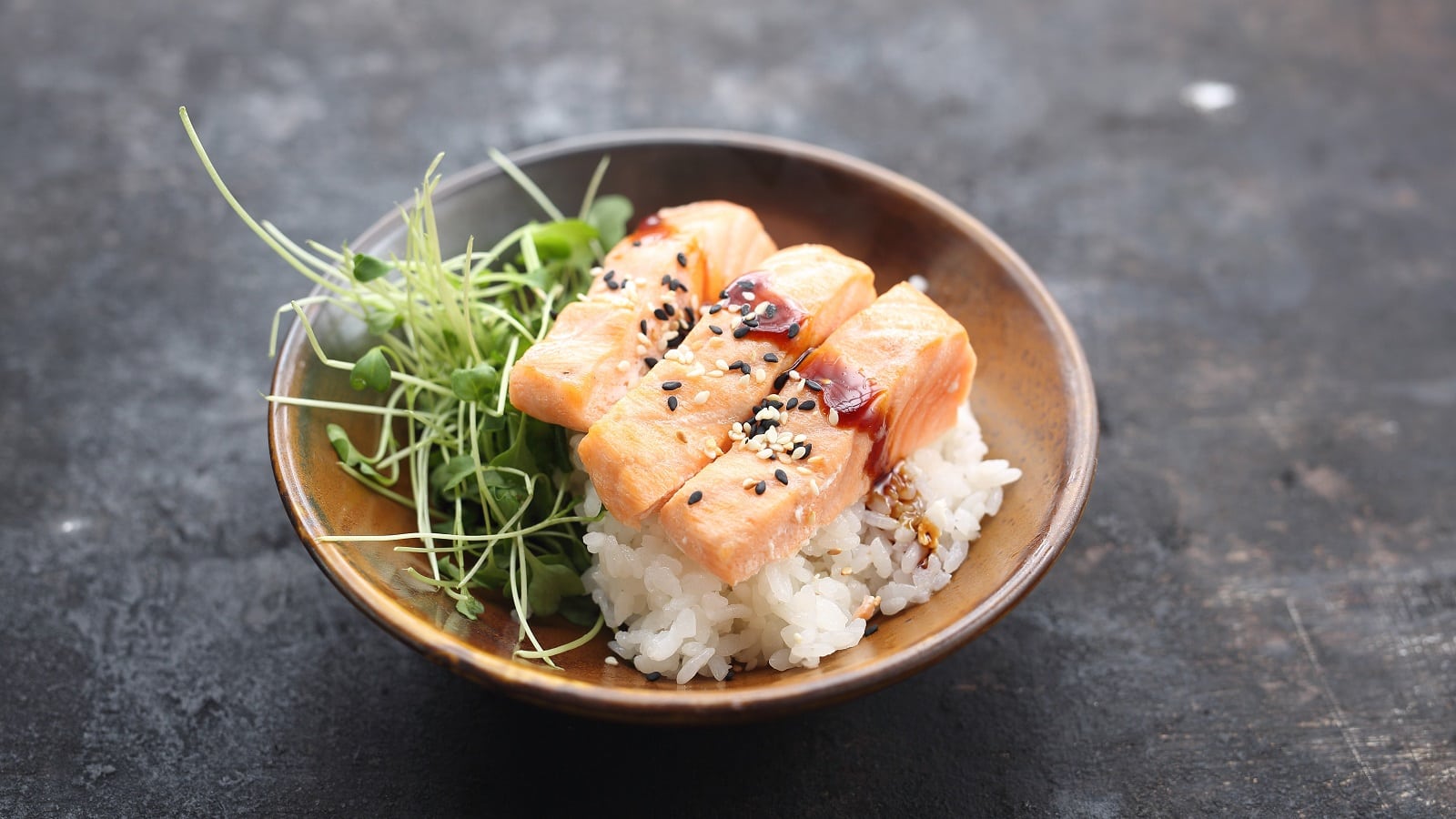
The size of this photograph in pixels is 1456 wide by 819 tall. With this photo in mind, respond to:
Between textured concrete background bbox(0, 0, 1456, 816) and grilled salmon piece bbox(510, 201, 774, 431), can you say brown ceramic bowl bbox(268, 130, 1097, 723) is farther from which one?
textured concrete background bbox(0, 0, 1456, 816)

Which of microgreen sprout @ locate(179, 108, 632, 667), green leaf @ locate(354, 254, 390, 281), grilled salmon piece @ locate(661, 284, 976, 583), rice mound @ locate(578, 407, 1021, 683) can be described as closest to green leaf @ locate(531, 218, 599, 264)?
microgreen sprout @ locate(179, 108, 632, 667)

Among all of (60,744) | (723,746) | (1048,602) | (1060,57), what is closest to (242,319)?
(60,744)

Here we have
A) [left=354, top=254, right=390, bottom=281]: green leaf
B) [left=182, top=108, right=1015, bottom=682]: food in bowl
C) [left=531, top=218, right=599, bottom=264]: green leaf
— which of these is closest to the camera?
[left=182, top=108, right=1015, bottom=682]: food in bowl

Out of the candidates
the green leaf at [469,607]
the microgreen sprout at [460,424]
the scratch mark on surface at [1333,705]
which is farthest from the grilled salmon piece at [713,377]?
the scratch mark on surface at [1333,705]

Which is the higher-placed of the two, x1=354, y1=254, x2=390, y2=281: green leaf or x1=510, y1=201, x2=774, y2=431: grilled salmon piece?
x1=354, y1=254, x2=390, y2=281: green leaf

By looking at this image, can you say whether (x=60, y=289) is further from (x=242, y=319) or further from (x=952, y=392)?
(x=952, y=392)

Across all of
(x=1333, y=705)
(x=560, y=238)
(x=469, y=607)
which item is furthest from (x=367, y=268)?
(x=1333, y=705)
